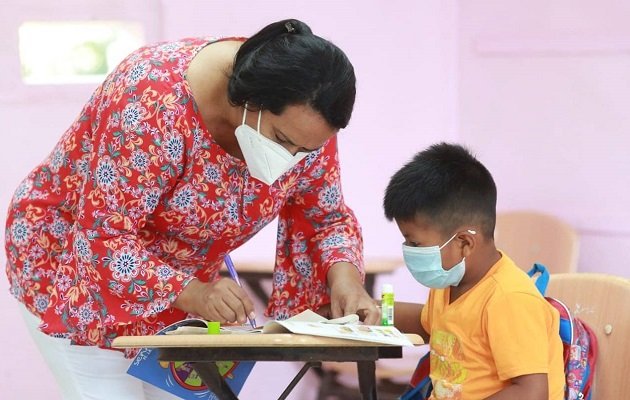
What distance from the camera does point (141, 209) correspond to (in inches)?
76.0

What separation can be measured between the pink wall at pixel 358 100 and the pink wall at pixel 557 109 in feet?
0.42

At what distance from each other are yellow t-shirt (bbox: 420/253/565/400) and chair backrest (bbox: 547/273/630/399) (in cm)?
19

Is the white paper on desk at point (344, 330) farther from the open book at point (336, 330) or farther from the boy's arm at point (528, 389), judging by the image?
the boy's arm at point (528, 389)

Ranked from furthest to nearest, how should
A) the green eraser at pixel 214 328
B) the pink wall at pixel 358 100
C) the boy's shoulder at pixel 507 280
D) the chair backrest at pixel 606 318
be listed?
1. the pink wall at pixel 358 100
2. the chair backrest at pixel 606 318
3. the boy's shoulder at pixel 507 280
4. the green eraser at pixel 214 328

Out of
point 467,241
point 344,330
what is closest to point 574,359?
point 467,241

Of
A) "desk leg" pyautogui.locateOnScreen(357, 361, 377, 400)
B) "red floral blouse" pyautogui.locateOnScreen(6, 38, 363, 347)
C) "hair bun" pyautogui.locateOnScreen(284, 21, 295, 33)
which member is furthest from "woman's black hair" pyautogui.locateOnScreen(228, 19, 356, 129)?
"desk leg" pyautogui.locateOnScreen(357, 361, 377, 400)

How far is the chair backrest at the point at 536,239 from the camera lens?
411cm

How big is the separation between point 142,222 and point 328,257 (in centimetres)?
45

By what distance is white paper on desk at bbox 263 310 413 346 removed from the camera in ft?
5.65

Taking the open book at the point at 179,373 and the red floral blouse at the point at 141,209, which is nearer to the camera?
the red floral blouse at the point at 141,209

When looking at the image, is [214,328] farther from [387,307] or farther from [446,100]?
[446,100]

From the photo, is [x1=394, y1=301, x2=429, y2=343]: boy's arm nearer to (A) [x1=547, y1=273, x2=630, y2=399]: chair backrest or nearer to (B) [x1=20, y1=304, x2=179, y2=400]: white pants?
(A) [x1=547, y1=273, x2=630, y2=399]: chair backrest

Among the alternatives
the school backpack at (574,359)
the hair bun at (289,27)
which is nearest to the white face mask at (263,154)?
the hair bun at (289,27)

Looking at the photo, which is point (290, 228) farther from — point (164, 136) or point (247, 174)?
point (164, 136)
